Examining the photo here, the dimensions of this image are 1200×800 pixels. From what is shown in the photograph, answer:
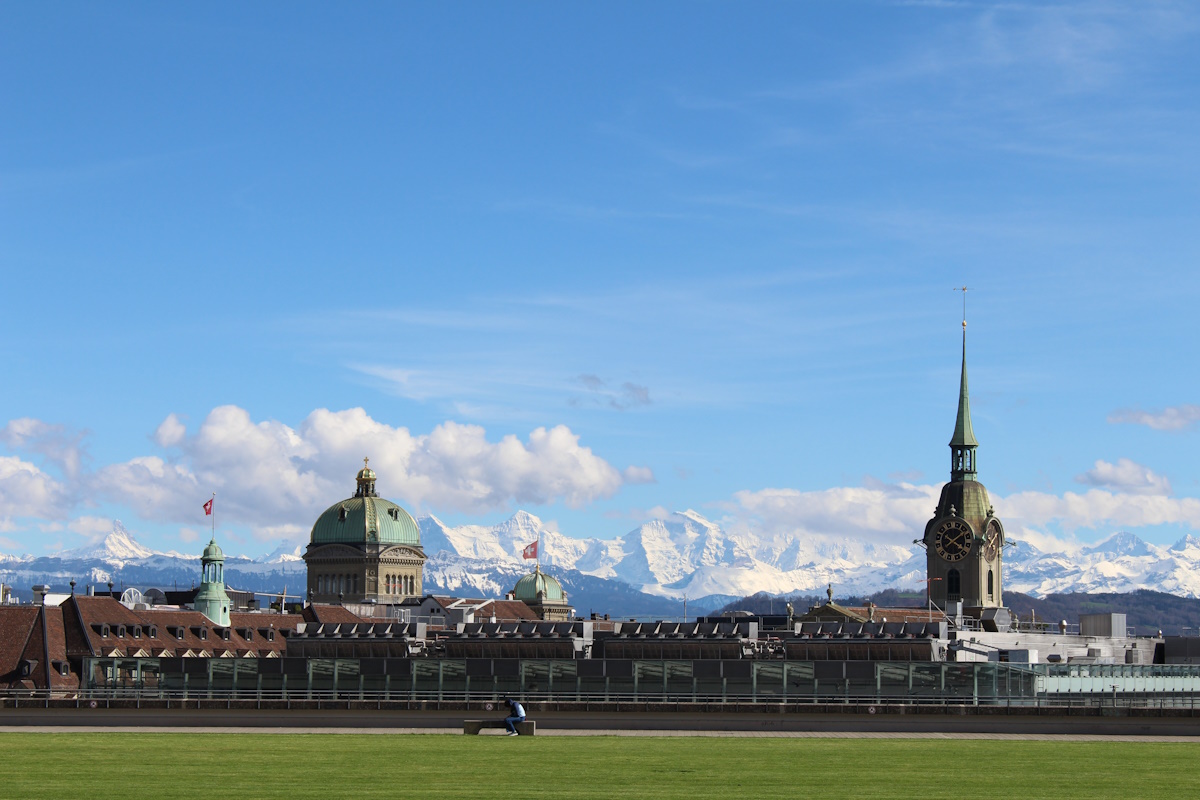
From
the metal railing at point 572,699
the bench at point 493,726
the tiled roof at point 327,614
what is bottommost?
the tiled roof at point 327,614

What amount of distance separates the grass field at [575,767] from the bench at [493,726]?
1.85 meters

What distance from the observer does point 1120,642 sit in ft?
593

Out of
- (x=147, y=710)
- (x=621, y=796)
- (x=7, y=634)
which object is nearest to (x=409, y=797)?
(x=621, y=796)

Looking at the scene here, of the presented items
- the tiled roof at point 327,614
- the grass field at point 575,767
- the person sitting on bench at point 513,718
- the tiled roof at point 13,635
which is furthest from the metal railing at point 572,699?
the tiled roof at point 327,614

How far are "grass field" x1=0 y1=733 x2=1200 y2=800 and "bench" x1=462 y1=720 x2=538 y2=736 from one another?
6.08ft

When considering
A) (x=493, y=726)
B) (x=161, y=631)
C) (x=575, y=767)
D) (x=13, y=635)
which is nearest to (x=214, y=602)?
(x=161, y=631)

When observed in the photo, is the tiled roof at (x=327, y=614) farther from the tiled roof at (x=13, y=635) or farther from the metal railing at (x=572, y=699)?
the metal railing at (x=572, y=699)

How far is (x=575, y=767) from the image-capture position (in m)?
52.7

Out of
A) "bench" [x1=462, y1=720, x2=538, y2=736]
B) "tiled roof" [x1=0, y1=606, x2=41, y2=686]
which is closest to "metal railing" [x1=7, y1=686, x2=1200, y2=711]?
"tiled roof" [x1=0, y1=606, x2=41, y2=686]

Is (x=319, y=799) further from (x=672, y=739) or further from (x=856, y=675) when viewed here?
(x=856, y=675)

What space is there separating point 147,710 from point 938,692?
4229cm

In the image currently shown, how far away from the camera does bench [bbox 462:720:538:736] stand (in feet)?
224

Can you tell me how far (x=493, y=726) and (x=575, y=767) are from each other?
63.1 ft

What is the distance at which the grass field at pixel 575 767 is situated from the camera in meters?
46.3
